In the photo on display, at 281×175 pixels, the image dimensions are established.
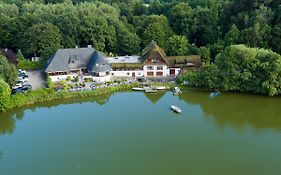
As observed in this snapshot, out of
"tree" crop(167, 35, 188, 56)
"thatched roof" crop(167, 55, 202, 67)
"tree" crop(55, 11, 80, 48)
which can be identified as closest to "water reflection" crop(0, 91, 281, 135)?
"thatched roof" crop(167, 55, 202, 67)

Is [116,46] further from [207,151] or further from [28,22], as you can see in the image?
[207,151]

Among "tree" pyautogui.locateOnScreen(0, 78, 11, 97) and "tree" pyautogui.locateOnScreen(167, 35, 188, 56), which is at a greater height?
"tree" pyautogui.locateOnScreen(167, 35, 188, 56)

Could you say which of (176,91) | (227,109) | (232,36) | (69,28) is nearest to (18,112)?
(176,91)

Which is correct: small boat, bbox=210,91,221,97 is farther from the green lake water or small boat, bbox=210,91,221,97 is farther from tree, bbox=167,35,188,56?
tree, bbox=167,35,188,56

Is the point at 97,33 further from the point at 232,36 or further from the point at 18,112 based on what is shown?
the point at 18,112

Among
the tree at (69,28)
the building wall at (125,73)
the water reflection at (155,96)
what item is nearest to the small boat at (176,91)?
the water reflection at (155,96)

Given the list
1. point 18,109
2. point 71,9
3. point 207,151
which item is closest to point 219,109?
point 207,151

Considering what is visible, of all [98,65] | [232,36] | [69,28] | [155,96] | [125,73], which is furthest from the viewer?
[69,28]

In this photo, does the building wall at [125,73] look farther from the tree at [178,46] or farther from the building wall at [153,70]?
the tree at [178,46]
